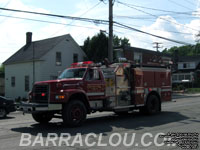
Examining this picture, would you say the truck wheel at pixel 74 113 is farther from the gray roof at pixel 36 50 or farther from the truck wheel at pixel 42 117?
the gray roof at pixel 36 50

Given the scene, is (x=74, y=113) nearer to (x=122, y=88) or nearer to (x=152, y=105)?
(x=122, y=88)

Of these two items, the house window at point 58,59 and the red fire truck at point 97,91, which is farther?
the house window at point 58,59

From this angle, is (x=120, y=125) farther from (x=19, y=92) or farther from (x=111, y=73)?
(x=19, y=92)

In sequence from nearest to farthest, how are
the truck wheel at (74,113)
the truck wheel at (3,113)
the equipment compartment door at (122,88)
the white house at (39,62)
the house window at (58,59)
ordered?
the truck wheel at (74,113) → the equipment compartment door at (122,88) → the truck wheel at (3,113) → the white house at (39,62) → the house window at (58,59)

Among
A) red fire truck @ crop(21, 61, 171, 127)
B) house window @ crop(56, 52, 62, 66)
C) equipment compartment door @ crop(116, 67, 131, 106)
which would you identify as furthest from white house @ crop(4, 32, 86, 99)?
equipment compartment door @ crop(116, 67, 131, 106)

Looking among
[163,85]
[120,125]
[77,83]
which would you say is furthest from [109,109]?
[163,85]

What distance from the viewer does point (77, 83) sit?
1059cm

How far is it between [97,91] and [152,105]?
12.9ft

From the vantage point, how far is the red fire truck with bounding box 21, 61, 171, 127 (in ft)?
33.1

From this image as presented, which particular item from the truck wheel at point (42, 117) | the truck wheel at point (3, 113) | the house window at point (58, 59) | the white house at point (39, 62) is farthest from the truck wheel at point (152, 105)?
the house window at point (58, 59)

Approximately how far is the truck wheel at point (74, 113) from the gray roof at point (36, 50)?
1885cm

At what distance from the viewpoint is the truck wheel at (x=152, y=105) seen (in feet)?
44.9

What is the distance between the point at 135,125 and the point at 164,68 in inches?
209

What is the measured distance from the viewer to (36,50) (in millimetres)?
31297
